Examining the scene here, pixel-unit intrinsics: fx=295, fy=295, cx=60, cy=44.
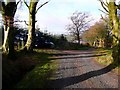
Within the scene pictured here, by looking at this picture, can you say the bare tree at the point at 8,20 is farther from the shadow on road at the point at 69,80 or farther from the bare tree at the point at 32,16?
the bare tree at the point at 32,16

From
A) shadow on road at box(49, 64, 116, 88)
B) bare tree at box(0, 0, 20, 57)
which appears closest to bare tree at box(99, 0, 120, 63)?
shadow on road at box(49, 64, 116, 88)

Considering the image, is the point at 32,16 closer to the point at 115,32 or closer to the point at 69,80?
the point at 115,32

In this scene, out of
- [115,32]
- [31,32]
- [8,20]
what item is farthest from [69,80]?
[31,32]

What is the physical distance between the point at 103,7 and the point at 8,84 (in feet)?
51.2

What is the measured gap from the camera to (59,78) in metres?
16.7

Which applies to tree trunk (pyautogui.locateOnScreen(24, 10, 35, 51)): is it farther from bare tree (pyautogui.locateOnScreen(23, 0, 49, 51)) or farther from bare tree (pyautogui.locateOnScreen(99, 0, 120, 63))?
bare tree (pyautogui.locateOnScreen(99, 0, 120, 63))

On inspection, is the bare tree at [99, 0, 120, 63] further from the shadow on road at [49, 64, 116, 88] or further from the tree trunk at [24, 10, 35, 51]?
the tree trunk at [24, 10, 35, 51]

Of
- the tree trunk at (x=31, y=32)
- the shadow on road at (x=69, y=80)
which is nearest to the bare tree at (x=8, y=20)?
the shadow on road at (x=69, y=80)

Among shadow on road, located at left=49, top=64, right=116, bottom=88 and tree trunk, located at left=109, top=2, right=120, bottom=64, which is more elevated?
tree trunk, located at left=109, top=2, right=120, bottom=64

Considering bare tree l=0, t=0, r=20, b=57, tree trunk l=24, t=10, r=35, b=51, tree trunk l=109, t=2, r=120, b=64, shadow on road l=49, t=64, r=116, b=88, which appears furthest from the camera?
tree trunk l=24, t=10, r=35, b=51

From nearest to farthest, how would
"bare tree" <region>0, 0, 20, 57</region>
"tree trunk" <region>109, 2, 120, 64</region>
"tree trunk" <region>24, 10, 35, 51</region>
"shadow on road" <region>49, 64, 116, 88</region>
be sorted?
1. "shadow on road" <region>49, 64, 116, 88</region>
2. "bare tree" <region>0, 0, 20, 57</region>
3. "tree trunk" <region>109, 2, 120, 64</region>
4. "tree trunk" <region>24, 10, 35, 51</region>

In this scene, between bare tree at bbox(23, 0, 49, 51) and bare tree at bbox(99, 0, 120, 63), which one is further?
bare tree at bbox(23, 0, 49, 51)

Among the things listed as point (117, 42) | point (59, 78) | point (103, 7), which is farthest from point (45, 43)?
point (59, 78)

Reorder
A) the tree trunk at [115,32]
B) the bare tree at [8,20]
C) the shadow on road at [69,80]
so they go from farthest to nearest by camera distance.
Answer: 1. the tree trunk at [115,32]
2. the bare tree at [8,20]
3. the shadow on road at [69,80]
